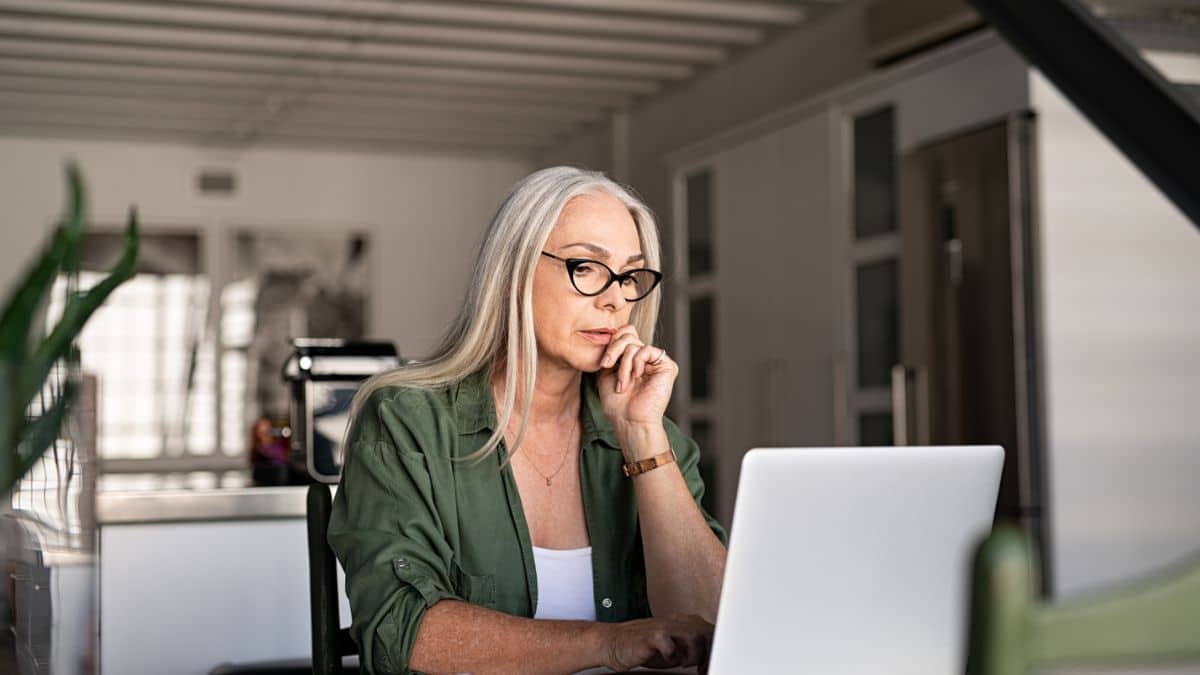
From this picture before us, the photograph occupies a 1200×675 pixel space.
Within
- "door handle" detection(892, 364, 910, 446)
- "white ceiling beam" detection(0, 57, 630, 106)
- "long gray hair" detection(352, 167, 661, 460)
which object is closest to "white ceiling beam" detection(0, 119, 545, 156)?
"white ceiling beam" detection(0, 57, 630, 106)

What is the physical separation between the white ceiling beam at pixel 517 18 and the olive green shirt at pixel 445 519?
4.47 metres

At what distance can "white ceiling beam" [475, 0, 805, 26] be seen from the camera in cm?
598

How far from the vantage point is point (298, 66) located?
7074mm

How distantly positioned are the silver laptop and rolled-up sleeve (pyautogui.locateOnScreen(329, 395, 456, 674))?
551mm

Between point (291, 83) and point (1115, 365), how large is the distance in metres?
4.94

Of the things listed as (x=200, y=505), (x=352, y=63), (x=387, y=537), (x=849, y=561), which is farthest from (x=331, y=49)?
(x=849, y=561)

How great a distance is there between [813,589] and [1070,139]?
3011 mm

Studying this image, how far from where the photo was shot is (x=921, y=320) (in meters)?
4.31

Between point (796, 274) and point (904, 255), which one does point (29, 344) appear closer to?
point (904, 255)

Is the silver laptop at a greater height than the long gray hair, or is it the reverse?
the long gray hair

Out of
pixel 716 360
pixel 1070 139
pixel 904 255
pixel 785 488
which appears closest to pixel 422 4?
pixel 716 360

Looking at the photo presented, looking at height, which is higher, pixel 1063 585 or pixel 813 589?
pixel 813 589

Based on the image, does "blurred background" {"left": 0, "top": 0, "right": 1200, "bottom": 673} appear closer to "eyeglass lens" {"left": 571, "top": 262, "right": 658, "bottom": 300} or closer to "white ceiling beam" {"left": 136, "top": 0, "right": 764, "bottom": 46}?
"white ceiling beam" {"left": 136, "top": 0, "right": 764, "bottom": 46}

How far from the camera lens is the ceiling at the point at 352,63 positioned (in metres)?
6.14
